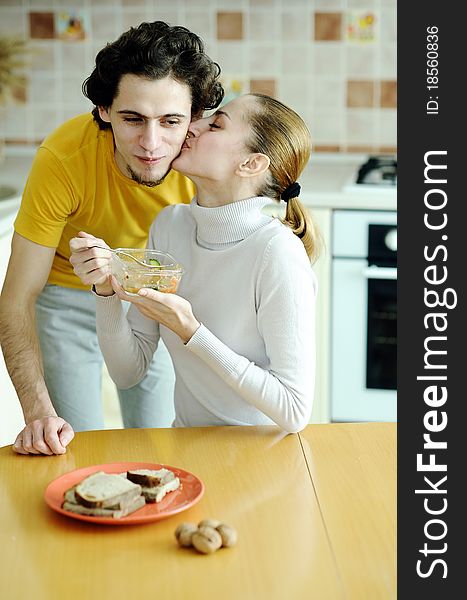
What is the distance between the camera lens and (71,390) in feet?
7.54

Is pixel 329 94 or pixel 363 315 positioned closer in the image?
pixel 363 315

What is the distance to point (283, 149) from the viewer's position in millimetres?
1787

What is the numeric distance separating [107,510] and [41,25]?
109 inches

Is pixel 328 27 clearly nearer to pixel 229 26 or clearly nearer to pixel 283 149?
pixel 229 26

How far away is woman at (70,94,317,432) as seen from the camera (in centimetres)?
161

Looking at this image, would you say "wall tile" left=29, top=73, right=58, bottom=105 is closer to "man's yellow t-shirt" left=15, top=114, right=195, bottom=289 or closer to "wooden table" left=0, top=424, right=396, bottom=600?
"man's yellow t-shirt" left=15, top=114, right=195, bottom=289

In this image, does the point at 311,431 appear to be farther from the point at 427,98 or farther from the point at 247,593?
the point at 427,98

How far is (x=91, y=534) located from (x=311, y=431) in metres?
0.50

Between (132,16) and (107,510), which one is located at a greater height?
(132,16)

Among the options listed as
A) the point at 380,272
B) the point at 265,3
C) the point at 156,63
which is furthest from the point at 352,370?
the point at 156,63

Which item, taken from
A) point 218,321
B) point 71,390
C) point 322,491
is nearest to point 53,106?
point 71,390

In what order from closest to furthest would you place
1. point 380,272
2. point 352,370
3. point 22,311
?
point 22,311 < point 380,272 < point 352,370

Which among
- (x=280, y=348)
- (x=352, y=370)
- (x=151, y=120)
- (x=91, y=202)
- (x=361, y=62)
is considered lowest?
(x=352, y=370)

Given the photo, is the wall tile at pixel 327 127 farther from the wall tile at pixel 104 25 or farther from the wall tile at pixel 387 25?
the wall tile at pixel 104 25
